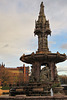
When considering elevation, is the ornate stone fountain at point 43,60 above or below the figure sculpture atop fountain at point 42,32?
below

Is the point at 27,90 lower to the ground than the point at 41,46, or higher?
lower

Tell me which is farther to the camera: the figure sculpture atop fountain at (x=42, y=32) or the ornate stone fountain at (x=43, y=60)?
the figure sculpture atop fountain at (x=42, y=32)

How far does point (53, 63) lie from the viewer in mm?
19422

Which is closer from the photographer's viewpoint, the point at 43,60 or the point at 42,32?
the point at 43,60

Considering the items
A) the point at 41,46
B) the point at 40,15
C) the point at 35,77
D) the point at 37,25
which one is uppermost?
the point at 40,15

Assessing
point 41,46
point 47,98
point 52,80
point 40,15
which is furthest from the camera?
point 40,15

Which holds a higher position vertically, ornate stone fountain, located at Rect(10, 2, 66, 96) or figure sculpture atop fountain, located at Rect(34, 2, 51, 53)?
figure sculpture atop fountain, located at Rect(34, 2, 51, 53)

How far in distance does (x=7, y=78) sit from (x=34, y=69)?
3300 centimetres

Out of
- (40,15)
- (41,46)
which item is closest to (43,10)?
(40,15)

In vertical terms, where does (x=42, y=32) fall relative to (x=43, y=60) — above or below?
above

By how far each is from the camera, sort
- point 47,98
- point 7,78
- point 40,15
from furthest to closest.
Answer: point 7,78 → point 40,15 → point 47,98

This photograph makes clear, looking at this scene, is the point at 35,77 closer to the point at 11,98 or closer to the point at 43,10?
the point at 11,98

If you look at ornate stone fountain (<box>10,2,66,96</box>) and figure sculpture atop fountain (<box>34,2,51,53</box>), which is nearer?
ornate stone fountain (<box>10,2,66,96</box>)

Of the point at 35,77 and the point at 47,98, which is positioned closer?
the point at 47,98
